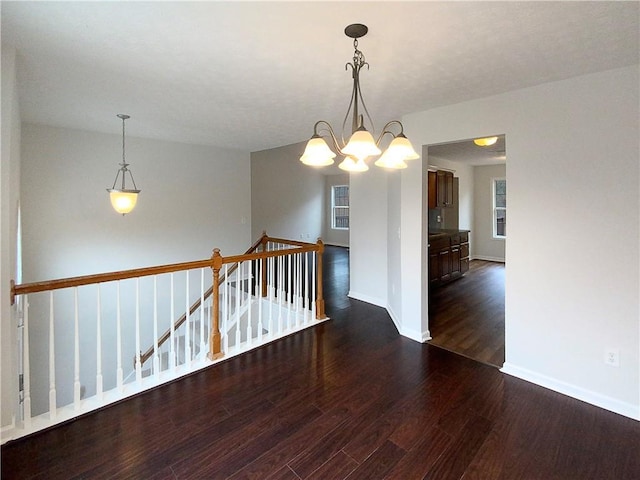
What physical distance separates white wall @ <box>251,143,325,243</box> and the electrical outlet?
5162mm

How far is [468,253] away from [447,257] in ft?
3.77

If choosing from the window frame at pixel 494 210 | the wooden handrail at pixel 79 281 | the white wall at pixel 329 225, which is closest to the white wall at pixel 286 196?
the white wall at pixel 329 225

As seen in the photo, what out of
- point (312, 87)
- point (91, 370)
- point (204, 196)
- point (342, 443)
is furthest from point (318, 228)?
point (342, 443)

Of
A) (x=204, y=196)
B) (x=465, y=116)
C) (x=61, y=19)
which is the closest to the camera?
(x=61, y=19)

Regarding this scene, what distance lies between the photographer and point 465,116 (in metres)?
3.08

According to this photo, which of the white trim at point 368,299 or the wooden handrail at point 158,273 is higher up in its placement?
the wooden handrail at point 158,273

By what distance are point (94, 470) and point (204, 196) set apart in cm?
424

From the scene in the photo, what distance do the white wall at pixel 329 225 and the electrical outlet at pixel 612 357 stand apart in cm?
804

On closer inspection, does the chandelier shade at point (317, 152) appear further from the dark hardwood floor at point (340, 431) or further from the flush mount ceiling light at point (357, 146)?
the dark hardwood floor at point (340, 431)

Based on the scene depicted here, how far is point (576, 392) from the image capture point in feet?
8.38

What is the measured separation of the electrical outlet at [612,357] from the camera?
2.38 m

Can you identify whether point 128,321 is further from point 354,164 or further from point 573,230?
point 573,230

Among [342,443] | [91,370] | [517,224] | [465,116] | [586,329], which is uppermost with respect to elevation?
[465,116]

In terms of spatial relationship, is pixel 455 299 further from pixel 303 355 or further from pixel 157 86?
pixel 157 86
